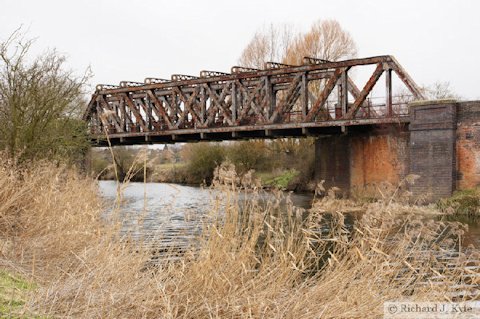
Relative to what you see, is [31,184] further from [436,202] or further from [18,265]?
[436,202]

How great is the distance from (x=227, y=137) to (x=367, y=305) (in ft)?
76.8

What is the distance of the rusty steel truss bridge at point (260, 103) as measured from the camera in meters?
21.7

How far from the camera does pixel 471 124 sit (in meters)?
19.2

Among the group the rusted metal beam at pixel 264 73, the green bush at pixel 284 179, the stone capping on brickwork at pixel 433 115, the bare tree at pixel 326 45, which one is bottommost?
the green bush at pixel 284 179

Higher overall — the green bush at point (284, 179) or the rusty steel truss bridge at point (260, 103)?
the rusty steel truss bridge at point (260, 103)

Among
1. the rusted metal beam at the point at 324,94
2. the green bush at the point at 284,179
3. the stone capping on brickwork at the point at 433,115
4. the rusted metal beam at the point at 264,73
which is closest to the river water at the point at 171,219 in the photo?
the rusted metal beam at the point at 324,94

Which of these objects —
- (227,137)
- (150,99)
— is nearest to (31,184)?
(227,137)

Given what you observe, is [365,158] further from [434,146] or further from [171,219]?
[171,219]

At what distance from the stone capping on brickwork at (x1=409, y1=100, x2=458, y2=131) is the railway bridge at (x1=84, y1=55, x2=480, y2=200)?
0.04 metres

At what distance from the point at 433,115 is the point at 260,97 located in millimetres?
8570

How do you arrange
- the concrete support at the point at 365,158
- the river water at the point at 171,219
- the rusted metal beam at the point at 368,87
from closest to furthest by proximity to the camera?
the river water at the point at 171,219
the rusted metal beam at the point at 368,87
the concrete support at the point at 365,158

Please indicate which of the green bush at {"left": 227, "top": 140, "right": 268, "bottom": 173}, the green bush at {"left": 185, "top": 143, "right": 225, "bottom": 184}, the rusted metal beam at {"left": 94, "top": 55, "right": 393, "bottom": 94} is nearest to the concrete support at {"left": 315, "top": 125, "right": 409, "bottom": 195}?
the rusted metal beam at {"left": 94, "top": 55, "right": 393, "bottom": 94}

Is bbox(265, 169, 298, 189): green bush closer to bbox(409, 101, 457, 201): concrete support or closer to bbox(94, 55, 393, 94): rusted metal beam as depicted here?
bbox(94, 55, 393, 94): rusted metal beam

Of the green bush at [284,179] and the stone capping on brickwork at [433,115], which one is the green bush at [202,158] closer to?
the green bush at [284,179]
